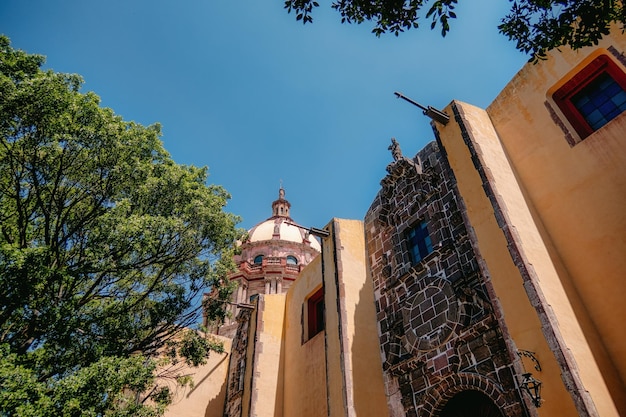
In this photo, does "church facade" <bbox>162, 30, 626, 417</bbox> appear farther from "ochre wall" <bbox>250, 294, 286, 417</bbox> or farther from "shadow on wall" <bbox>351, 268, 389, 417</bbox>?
"ochre wall" <bbox>250, 294, 286, 417</bbox>

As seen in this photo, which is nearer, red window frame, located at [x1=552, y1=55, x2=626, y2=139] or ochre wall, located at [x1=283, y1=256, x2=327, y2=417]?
red window frame, located at [x1=552, y1=55, x2=626, y2=139]

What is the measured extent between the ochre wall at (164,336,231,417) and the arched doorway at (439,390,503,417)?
10435 millimetres

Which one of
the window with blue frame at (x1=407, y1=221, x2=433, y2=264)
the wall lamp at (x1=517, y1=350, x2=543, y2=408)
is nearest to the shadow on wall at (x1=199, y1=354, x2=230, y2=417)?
the window with blue frame at (x1=407, y1=221, x2=433, y2=264)

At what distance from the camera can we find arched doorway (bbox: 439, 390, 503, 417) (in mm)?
6836

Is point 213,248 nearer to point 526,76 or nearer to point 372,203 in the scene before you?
point 372,203

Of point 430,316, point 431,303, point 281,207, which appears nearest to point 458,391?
point 430,316

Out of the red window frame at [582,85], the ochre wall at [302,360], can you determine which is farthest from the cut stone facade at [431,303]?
the ochre wall at [302,360]

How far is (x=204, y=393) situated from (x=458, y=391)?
1144cm

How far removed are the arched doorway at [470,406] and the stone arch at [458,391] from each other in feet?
0.36

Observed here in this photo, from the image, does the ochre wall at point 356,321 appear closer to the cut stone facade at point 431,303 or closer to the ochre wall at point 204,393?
the cut stone facade at point 431,303

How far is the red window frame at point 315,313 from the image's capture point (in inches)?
534

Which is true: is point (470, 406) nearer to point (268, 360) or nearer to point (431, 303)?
point (431, 303)

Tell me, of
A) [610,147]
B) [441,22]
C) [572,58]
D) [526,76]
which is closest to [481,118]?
[526,76]

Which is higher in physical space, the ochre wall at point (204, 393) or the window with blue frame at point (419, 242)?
the window with blue frame at point (419, 242)
